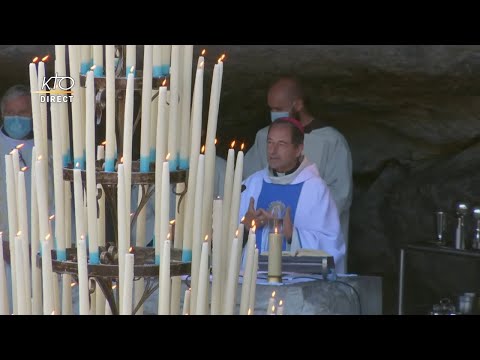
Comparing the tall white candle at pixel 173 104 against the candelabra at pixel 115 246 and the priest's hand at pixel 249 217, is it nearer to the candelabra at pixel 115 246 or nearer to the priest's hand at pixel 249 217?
the candelabra at pixel 115 246

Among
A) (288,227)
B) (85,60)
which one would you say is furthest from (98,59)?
(288,227)

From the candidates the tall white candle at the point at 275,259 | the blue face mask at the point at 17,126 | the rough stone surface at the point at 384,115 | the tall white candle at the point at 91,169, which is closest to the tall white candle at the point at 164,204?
the tall white candle at the point at 91,169

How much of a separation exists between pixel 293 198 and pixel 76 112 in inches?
182

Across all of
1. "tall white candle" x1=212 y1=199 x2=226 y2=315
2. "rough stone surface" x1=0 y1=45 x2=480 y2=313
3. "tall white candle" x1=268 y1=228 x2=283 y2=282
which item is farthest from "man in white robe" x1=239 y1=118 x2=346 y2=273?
"tall white candle" x1=212 y1=199 x2=226 y2=315

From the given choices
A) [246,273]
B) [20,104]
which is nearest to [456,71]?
[20,104]

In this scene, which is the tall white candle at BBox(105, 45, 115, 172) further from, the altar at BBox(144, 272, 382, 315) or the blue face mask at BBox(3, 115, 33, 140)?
the blue face mask at BBox(3, 115, 33, 140)

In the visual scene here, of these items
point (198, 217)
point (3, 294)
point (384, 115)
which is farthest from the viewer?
point (384, 115)

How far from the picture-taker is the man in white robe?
6.38 m

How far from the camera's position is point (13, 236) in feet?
7.18

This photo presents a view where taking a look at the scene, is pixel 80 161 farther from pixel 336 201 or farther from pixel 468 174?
pixel 468 174

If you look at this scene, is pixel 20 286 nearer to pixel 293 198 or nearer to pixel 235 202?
pixel 235 202

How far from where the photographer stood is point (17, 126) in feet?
22.6

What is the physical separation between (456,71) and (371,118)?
2.96ft

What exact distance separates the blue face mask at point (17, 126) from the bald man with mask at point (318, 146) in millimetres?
1363
